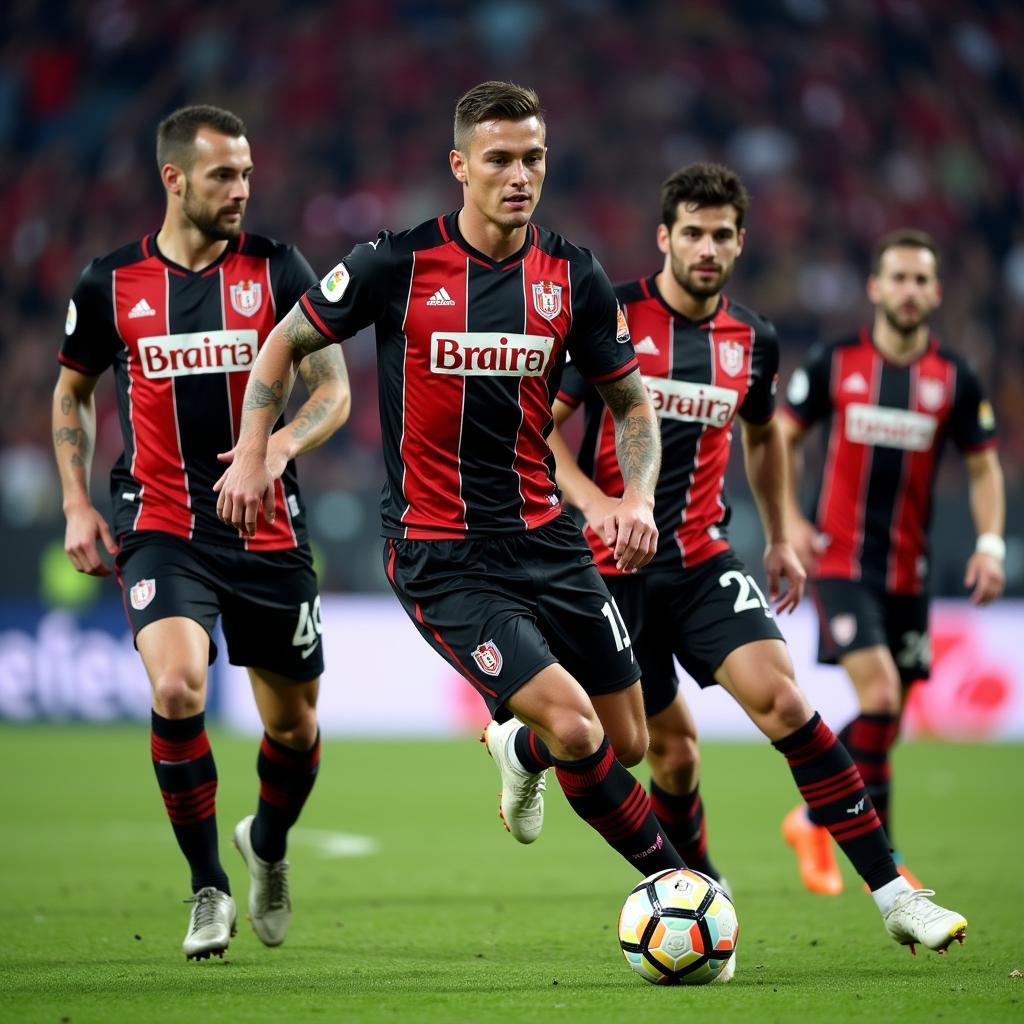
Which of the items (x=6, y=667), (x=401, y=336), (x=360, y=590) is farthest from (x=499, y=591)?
(x=6, y=667)

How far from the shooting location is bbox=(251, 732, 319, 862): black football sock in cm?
615

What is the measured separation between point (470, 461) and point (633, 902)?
1.36m

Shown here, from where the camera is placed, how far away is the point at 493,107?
16.4 feet

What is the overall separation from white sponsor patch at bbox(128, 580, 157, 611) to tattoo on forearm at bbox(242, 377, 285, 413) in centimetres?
81

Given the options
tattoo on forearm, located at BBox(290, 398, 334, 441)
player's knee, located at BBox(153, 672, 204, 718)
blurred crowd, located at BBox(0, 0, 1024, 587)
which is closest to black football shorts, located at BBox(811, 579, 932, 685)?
tattoo on forearm, located at BBox(290, 398, 334, 441)

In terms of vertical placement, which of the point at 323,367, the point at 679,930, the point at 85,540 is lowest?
the point at 679,930

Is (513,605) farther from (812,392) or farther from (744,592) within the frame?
(812,392)

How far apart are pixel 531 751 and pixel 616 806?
572 millimetres

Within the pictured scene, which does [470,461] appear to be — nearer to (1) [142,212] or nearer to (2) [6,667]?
(2) [6,667]

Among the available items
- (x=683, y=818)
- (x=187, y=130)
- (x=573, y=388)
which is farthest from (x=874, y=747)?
(x=187, y=130)

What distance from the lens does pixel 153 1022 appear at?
4211 millimetres

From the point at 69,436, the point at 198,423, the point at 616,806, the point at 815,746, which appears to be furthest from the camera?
the point at 69,436

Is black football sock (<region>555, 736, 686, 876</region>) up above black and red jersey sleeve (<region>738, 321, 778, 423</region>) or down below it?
below

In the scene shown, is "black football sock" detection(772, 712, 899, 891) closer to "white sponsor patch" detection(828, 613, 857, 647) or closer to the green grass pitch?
the green grass pitch
